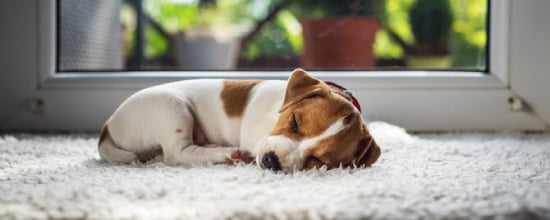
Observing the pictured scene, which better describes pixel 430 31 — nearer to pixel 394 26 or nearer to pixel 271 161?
pixel 394 26

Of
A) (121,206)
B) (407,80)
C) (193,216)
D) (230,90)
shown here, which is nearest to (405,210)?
(193,216)

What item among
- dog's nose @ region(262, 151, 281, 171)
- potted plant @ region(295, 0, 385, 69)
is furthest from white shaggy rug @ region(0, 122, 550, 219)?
potted plant @ region(295, 0, 385, 69)

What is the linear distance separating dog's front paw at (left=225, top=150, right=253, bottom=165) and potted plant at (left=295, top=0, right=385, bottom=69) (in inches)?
37.7

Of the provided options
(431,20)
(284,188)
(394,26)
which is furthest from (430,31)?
(284,188)

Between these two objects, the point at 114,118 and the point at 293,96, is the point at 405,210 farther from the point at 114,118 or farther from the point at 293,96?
the point at 114,118

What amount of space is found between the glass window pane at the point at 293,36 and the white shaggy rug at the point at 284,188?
0.79m

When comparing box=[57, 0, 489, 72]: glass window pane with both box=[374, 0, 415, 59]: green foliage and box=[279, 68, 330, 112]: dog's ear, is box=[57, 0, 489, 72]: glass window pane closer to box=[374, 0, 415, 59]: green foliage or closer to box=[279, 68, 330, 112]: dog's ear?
box=[374, 0, 415, 59]: green foliage

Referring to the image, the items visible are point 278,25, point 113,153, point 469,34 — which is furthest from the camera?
point 278,25

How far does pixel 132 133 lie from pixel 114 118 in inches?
2.7

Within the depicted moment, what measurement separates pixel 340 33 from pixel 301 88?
108 cm

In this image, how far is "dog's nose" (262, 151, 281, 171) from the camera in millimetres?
1400

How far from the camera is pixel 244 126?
5.46 ft

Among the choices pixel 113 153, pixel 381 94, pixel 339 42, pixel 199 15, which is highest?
pixel 199 15

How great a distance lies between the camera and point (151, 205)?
1036mm
